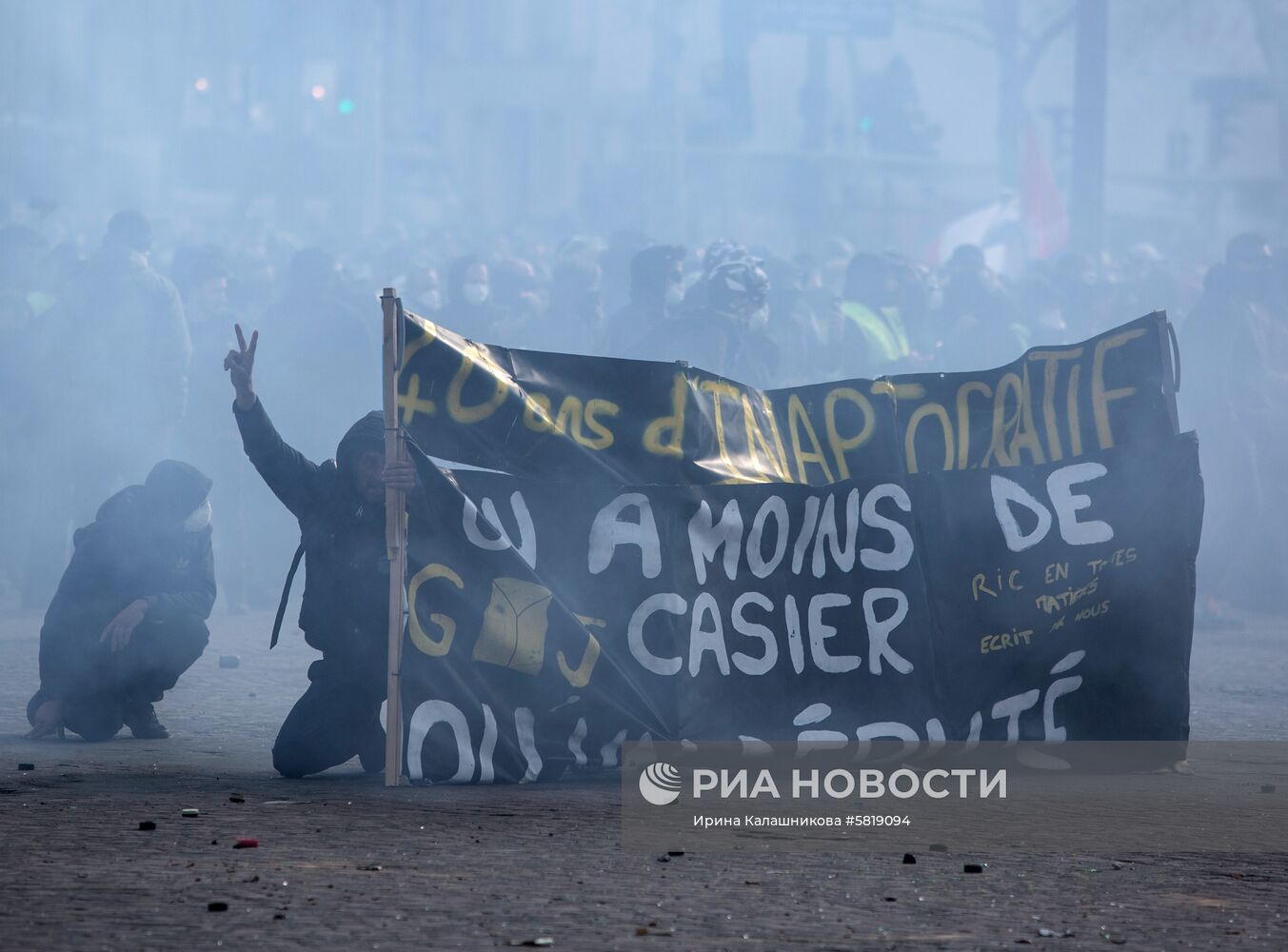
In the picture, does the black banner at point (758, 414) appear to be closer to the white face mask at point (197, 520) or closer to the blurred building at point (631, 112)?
the white face mask at point (197, 520)

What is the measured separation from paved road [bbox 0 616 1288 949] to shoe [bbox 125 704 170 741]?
1.16 meters

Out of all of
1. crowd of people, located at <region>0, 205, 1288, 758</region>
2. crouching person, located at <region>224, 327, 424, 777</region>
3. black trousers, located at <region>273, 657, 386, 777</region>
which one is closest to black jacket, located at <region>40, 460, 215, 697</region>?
crouching person, located at <region>224, 327, 424, 777</region>

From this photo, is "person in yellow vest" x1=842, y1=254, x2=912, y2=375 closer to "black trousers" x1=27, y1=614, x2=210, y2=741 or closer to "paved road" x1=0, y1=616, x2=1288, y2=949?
"black trousers" x1=27, y1=614, x2=210, y2=741

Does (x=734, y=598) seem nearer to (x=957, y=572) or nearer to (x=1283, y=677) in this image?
(x=957, y=572)

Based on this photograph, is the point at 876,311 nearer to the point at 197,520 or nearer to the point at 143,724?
the point at 197,520

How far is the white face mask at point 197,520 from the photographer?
7.68 m

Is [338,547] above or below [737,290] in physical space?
below

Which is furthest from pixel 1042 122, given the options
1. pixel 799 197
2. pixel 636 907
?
pixel 636 907

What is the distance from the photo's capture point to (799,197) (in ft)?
114

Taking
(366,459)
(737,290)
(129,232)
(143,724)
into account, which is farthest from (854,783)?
(129,232)

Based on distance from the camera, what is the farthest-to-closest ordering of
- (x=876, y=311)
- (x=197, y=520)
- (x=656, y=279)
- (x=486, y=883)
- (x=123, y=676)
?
(x=876, y=311) → (x=656, y=279) → (x=197, y=520) → (x=123, y=676) → (x=486, y=883)

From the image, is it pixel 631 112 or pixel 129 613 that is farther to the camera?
pixel 631 112

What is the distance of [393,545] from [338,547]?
23.7 inches

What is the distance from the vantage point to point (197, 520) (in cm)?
773
